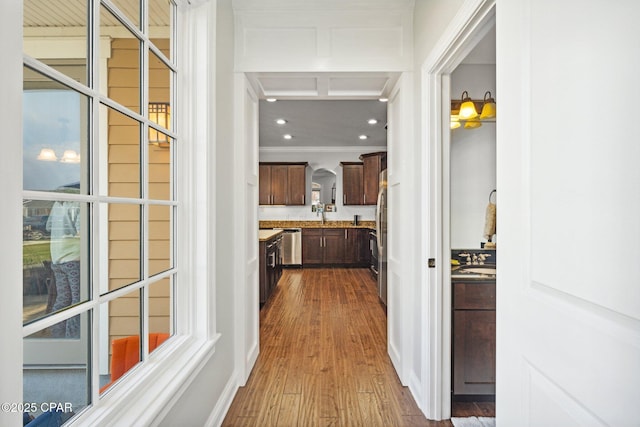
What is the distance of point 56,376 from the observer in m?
0.86

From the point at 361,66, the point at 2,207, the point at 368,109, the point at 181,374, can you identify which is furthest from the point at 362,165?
the point at 2,207

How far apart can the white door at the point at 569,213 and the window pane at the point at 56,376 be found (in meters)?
1.29

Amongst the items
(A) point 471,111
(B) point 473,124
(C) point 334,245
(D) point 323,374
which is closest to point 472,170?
(B) point 473,124

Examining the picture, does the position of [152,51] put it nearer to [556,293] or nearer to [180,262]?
[180,262]

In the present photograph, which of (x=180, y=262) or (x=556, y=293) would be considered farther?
(x=180, y=262)

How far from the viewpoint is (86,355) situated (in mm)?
968

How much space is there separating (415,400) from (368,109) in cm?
375

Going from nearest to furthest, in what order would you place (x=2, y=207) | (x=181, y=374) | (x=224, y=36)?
(x=2, y=207), (x=181, y=374), (x=224, y=36)

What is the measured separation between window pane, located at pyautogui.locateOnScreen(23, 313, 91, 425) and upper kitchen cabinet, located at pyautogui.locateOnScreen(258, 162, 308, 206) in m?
6.51

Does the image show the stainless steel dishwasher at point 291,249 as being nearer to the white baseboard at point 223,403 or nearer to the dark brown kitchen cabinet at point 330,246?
the dark brown kitchen cabinet at point 330,246

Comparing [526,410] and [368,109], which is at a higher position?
[368,109]

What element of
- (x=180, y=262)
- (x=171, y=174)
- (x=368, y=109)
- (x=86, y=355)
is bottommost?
(x=86, y=355)

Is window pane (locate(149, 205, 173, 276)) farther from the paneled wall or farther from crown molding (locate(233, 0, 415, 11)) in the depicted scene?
crown molding (locate(233, 0, 415, 11))

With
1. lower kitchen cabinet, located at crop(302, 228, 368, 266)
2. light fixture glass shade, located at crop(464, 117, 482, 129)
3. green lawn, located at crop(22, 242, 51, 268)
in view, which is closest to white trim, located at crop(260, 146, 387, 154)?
lower kitchen cabinet, located at crop(302, 228, 368, 266)
